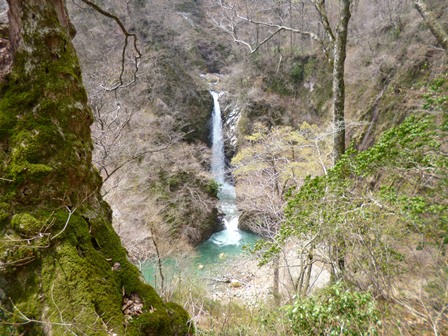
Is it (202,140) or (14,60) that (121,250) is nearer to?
(14,60)

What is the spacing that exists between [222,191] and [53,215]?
1784 centimetres

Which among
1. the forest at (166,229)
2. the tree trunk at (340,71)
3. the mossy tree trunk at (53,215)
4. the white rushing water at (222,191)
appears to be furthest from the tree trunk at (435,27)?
the white rushing water at (222,191)

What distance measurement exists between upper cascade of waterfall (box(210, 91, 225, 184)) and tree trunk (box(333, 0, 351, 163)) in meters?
14.5

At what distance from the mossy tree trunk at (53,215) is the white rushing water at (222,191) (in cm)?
1294

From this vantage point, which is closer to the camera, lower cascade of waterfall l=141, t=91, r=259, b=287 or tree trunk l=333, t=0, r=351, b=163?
tree trunk l=333, t=0, r=351, b=163

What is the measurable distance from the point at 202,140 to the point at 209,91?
585 cm

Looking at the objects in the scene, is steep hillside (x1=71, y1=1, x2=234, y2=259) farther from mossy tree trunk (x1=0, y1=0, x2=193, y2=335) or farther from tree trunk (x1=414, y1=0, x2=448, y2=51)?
tree trunk (x1=414, y1=0, x2=448, y2=51)

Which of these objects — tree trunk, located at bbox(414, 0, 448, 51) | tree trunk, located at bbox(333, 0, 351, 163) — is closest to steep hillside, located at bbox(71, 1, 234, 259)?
tree trunk, located at bbox(333, 0, 351, 163)

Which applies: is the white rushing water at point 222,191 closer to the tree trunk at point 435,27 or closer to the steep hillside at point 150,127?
the steep hillside at point 150,127

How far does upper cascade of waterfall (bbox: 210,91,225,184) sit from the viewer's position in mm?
20062

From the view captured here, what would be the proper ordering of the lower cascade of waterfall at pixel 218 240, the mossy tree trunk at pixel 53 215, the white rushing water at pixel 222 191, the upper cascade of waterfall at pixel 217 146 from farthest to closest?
the upper cascade of waterfall at pixel 217 146 → the white rushing water at pixel 222 191 → the lower cascade of waterfall at pixel 218 240 → the mossy tree trunk at pixel 53 215

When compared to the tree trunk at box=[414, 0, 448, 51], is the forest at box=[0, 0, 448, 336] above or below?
below

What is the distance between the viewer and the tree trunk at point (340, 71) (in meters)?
5.02

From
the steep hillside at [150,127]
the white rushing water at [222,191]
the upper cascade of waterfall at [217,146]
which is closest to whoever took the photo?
the steep hillside at [150,127]
